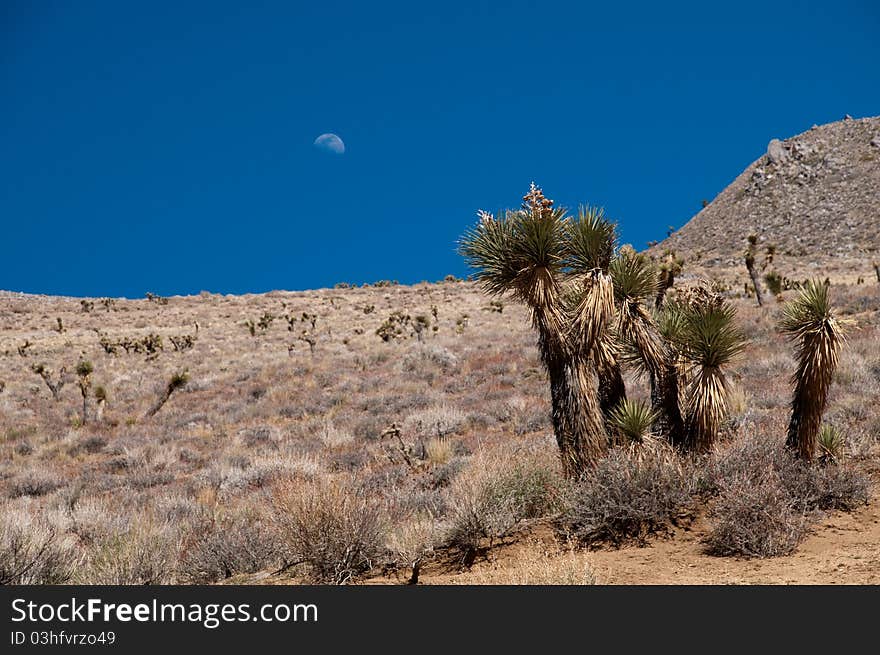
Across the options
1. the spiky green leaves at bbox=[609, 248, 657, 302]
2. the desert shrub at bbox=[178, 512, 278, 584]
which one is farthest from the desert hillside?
the spiky green leaves at bbox=[609, 248, 657, 302]

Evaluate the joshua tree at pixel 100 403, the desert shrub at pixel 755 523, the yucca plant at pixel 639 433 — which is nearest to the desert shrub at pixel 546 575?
the desert shrub at pixel 755 523

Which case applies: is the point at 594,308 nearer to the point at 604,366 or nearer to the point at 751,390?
the point at 604,366

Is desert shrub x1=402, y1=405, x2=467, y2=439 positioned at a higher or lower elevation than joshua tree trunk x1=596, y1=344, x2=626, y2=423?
lower

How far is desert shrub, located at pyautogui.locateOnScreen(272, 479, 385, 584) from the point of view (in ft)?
20.7

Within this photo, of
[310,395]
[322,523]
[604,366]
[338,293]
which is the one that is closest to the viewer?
[322,523]

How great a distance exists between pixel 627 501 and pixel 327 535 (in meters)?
3.29

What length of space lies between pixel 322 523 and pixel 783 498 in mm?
4911

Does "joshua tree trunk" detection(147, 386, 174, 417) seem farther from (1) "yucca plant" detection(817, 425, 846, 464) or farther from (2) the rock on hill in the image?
(2) the rock on hill

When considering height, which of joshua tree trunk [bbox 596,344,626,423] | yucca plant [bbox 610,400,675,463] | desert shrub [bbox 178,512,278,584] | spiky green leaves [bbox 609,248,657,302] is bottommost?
desert shrub [bbox 178,512,278,584]

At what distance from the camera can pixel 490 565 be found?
21.1ft

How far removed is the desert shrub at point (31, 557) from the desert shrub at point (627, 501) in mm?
5446

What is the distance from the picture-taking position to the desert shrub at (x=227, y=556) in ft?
22.5

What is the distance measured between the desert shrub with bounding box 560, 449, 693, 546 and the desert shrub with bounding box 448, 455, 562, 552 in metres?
0.72
